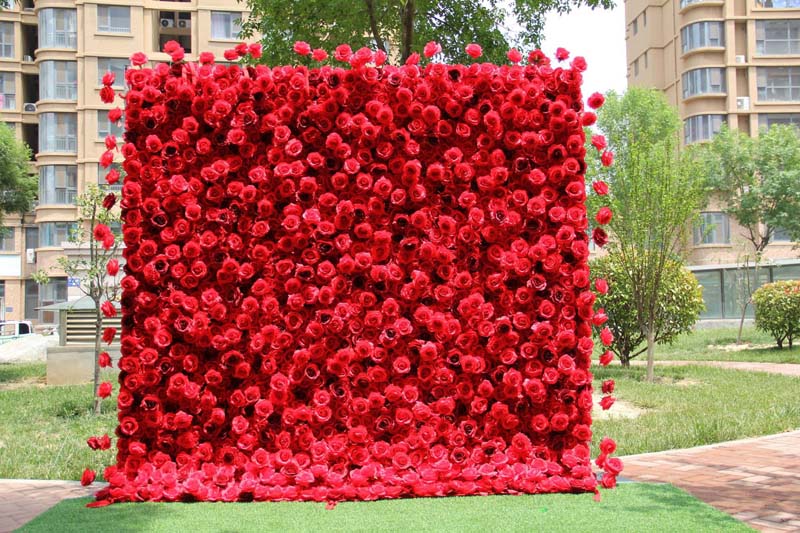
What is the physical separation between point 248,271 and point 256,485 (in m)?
1.37

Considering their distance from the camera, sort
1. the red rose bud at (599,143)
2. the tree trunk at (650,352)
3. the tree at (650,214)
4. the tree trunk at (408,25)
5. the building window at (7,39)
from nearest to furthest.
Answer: the red rose bud at (599,143)
the tree trunk at (408,25)
the tree at (650,214)
the tree trunk at (650,352)
the building window at (7,39)

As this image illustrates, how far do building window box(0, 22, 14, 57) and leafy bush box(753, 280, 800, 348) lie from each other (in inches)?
1568

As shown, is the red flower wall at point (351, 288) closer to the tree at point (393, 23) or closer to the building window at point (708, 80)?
the tree at point (393, 23)

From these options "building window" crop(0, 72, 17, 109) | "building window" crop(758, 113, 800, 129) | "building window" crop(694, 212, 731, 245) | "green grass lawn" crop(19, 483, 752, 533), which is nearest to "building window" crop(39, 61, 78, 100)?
"building window" crop(0, 72, 17, 109)

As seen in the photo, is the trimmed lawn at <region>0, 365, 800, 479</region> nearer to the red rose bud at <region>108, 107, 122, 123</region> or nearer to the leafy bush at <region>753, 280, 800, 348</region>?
the red rose bud at <region>108, 107, 122, 123</region>

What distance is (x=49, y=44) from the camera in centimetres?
4116

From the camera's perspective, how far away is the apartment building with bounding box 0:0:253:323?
39969 mm

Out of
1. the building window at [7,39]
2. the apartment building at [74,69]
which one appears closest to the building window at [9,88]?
the apartment building at [74,69]

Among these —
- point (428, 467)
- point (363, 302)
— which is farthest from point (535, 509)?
point (363, 302)

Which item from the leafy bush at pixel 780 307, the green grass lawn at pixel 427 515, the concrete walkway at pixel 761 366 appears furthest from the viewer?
the leafy bush at pixel 780 307

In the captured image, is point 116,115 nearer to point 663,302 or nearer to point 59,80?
point 663,302

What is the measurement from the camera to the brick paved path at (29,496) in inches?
200

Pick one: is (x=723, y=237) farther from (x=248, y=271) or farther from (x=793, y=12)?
(x=248, y=271)

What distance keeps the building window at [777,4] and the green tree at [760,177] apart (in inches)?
333
